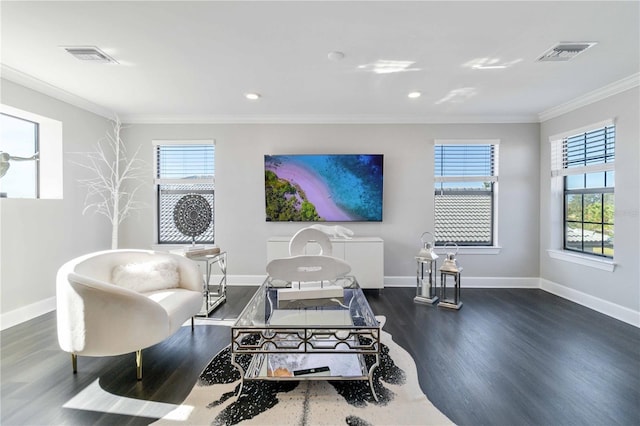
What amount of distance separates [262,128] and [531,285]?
4.59m

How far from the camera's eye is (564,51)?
2355 mm

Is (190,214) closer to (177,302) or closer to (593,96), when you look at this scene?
(177,302)

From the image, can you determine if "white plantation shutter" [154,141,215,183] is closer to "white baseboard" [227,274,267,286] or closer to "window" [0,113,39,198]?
"window" [0,113,39,198]

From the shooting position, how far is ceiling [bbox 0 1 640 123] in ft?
6.21

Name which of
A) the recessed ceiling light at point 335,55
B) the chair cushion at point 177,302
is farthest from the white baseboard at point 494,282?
the recessed ceiling light at point 335,55

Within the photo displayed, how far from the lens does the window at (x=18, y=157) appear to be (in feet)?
9.75

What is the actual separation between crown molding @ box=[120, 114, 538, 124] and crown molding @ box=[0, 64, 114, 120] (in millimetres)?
402

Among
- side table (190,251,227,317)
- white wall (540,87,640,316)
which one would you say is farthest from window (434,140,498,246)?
side table (190,251,227,317)

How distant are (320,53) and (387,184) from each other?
2280 mm

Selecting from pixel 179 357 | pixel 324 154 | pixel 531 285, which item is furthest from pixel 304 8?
pixel 531 285

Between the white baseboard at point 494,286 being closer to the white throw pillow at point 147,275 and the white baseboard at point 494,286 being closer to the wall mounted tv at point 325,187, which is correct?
the wall mounted tv at point 325,187

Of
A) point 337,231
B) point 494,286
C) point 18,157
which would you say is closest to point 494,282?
point 494,286

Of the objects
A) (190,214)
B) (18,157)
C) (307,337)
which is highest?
(18,157)

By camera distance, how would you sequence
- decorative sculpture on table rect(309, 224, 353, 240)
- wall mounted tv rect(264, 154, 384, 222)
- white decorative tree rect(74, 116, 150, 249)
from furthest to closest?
wall mounted tv rect(264, 154, 384, 222) < decorative sculpture on table rect(309, 224, 353, 240) < white decorative tree rect(74, 116, 150, 249)
